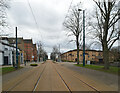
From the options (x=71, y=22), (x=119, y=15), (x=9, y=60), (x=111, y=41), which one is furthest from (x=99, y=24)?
(x=9, y=60)

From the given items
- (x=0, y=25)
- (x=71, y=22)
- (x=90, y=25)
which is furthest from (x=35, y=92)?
(x=71, y=22)

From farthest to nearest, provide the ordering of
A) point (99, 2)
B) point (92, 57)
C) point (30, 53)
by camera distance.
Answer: point (30, 53)
point (92, 57)
point (99, 2)

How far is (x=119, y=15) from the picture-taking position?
49.9 ft

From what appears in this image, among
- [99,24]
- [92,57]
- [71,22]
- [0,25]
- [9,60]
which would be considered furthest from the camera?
[92,57]

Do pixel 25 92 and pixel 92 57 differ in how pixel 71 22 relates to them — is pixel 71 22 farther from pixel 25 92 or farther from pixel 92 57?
pixel 92 57

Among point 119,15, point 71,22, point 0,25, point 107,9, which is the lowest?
point 0,25

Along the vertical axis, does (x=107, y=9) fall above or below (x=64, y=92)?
above

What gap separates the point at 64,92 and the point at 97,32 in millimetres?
18318

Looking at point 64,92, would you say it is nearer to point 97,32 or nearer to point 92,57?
point 97,32

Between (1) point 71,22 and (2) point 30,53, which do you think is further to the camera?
(2) point 30,53

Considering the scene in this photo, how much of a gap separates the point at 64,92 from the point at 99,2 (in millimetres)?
14250

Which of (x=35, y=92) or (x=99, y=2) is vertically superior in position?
(x=99, y=2)

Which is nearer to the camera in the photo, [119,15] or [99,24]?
[119,15]

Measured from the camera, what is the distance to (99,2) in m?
16.3
